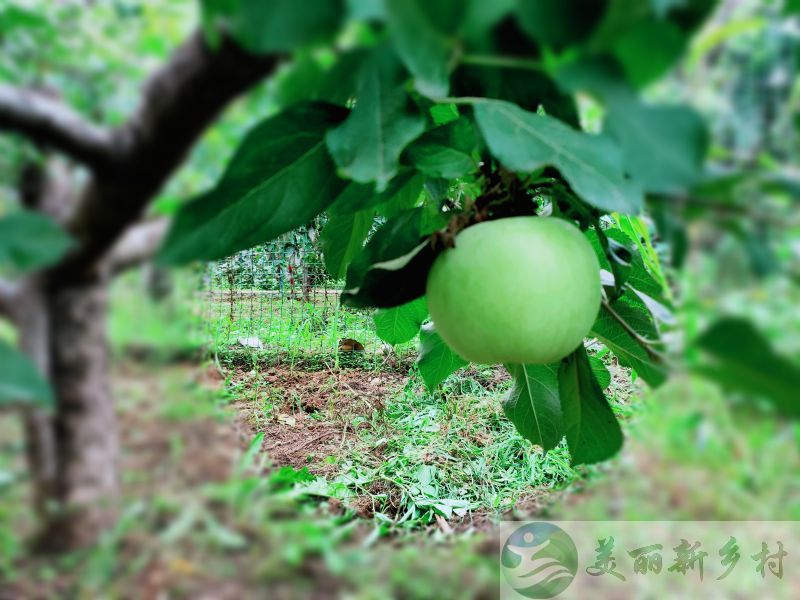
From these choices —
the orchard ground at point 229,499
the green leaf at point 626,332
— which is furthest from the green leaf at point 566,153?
the green leaf at point 626,332

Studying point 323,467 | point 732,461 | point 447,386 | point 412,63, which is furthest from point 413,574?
point 447,386

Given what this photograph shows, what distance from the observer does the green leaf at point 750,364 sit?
0.24 m

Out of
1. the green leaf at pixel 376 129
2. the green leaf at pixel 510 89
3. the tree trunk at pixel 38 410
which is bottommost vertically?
the tree trunk at pixel 38 410

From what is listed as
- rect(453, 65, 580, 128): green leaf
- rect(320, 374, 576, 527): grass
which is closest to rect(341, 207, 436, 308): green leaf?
rect(453, 65, 580, 128): green leaf

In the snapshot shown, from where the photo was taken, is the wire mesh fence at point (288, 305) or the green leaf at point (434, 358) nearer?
the green leaf at point (434, 358)

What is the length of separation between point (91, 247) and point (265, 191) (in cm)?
17

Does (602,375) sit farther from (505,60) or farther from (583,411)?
(505,60)

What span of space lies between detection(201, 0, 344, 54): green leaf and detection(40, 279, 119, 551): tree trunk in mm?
160

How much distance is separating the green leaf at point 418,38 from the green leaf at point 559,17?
4 centimetres

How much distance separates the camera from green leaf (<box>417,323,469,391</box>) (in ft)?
3.86

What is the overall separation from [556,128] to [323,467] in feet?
4.55

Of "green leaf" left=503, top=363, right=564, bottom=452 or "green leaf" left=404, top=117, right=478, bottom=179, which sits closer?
"green leaf" left=404, top=117, right=478, bottom=179

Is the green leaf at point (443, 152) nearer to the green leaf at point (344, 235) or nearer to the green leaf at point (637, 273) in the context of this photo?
the green leaf at point (344, 235)

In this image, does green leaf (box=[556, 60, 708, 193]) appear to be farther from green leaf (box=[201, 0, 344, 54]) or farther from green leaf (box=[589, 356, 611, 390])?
green leaf (box=[589, 356, 611, 390])
